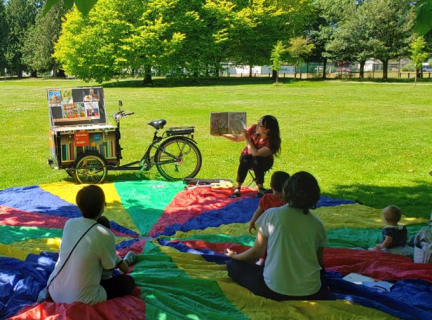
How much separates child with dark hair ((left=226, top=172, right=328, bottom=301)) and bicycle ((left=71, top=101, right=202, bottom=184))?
17.9 ft

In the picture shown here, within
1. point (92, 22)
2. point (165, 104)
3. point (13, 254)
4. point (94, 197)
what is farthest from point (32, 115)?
point (92, 22)

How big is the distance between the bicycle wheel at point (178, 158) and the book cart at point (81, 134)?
84 centimetres

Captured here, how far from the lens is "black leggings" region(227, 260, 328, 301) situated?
400 cm

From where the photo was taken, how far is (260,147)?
8.02 meters

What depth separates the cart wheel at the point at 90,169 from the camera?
29.1 ft

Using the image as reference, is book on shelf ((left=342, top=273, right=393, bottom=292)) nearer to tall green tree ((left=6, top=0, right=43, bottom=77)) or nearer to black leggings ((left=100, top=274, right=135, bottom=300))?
black leggings ((left=100, top=274, right=135, bottom=300))

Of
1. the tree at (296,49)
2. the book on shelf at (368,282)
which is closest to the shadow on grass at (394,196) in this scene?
the book on shelf at (368,282)

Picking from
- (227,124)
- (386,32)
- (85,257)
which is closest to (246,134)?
(227,124)

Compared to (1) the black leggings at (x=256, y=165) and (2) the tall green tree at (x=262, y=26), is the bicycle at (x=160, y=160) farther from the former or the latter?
(2) the tall green tree at (x=262, y=26)

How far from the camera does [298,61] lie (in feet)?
168

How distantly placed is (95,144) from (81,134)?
34 cm

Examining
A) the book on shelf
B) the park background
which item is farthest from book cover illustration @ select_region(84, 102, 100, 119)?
the book on shelf

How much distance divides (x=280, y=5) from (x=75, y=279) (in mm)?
52076

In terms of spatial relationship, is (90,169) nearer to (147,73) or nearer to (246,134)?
(246,134)
